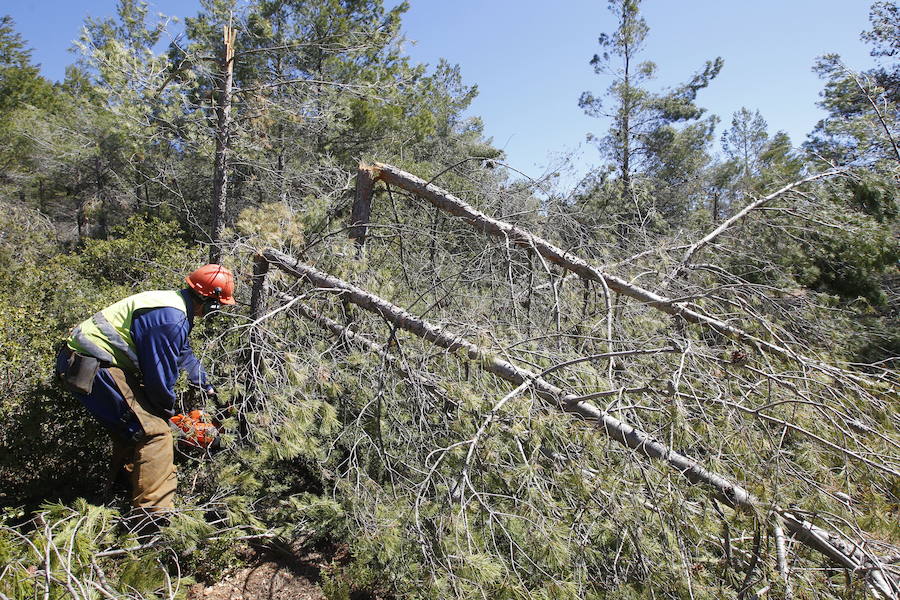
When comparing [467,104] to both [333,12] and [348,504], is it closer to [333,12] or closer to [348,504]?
[333,12]

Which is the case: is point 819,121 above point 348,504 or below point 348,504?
above

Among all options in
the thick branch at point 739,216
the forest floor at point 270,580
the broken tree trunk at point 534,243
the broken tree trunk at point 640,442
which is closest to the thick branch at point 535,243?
the broken tree trunk at point 534,243

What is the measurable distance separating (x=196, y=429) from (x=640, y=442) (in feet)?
8.02

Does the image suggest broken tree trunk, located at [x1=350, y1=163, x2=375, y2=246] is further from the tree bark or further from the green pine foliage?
the tree bark

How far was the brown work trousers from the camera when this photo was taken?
267cm

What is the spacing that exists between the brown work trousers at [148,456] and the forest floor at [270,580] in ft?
2.05

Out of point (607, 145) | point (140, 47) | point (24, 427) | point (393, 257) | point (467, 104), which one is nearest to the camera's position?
point (24, 427)

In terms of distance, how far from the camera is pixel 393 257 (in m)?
4.25

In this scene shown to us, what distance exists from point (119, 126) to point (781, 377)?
6418mm

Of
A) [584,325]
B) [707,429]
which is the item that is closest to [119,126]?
[584,325]

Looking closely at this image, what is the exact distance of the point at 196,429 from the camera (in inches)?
111

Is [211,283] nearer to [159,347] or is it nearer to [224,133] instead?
[159,347]

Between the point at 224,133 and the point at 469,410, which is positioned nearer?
the point at 469,410

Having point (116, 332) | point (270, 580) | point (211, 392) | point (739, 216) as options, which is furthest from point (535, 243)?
point (270, 580)
